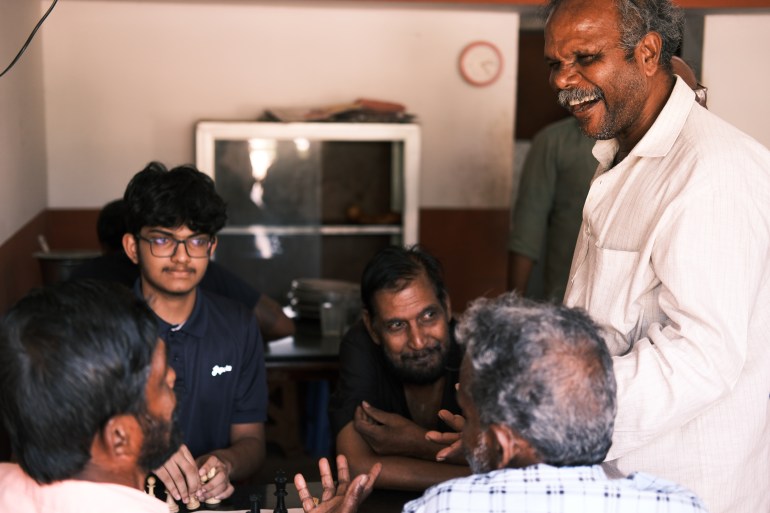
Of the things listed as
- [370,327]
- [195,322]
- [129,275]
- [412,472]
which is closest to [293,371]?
[129,275]

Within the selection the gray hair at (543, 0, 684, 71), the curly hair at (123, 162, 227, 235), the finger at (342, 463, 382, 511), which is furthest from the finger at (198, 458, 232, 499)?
the gray hair at (543, 0, 684, 71)

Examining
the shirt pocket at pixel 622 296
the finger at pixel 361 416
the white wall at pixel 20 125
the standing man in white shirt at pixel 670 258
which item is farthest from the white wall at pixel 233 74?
the shirt pocket at pixel 622 296

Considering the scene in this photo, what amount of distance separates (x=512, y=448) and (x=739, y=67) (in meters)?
4.40

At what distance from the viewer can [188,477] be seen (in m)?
2.23

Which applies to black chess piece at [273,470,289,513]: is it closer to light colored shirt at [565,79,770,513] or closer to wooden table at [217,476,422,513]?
wooden table at [217,476,422,513]

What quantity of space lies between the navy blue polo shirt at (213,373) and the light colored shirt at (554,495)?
4.59 feet

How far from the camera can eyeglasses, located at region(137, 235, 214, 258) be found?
2.78 m

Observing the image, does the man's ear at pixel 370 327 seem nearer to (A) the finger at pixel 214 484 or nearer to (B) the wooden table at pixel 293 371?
(A) the finger at pixel 214 484

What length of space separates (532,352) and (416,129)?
361cm

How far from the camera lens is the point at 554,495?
4.70ft

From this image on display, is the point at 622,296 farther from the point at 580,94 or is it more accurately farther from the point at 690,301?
the point at 580,94

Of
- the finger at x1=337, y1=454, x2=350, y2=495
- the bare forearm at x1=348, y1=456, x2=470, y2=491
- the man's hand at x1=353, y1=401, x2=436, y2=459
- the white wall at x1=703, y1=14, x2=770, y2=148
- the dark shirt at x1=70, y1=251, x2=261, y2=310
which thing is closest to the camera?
the finger at x1=337, y1=454, x2=350, y2=495

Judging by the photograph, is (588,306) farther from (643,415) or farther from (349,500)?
(349,500)

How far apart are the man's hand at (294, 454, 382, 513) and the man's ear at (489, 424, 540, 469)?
1.99 ft
